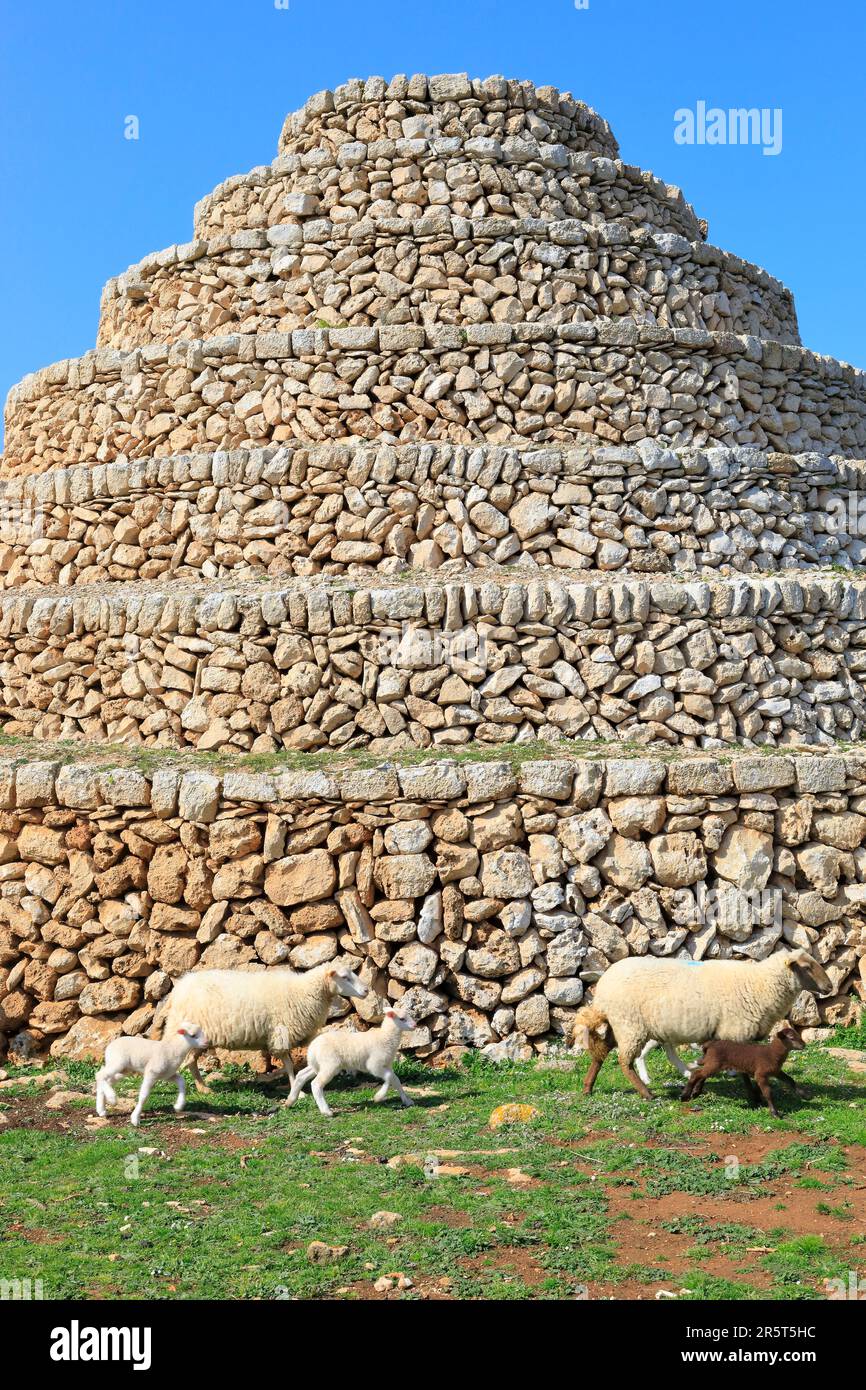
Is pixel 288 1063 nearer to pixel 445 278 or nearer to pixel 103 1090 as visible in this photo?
pixel 103 1090

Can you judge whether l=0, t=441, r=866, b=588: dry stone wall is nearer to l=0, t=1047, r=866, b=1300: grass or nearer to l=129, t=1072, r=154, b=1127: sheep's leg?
l=0, t=1047, r=866, b=1300: grass

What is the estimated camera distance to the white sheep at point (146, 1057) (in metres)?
9.30

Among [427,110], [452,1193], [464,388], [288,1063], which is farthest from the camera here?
[427,110]

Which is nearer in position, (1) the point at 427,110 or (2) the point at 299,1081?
(2) the point at 299,1081

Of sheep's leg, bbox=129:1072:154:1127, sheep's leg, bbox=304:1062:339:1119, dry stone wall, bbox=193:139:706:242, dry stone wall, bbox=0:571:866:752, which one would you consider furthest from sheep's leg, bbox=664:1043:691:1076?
dry stone wall, bbox=193:139:706:242

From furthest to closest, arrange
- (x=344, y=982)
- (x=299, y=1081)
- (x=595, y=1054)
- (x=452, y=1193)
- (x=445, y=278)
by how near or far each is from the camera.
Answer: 1. (x=445, y=278)
2. (x=344, y=982)
3. (x=299, y=1081)
4. (x=595, y=1054)
5. (x=452, y=1193)

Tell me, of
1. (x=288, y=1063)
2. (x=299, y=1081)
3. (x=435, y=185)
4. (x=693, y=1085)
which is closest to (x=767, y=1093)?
(x=693, y=1085)

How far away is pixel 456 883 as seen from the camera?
36.2 ft

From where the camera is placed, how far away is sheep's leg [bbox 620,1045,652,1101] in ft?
30.7

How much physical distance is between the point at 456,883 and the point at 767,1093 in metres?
3.38

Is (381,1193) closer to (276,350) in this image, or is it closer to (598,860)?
(598,860)

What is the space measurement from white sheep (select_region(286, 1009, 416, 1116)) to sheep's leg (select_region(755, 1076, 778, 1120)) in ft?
8.92

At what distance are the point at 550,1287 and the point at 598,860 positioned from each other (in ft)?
17.4

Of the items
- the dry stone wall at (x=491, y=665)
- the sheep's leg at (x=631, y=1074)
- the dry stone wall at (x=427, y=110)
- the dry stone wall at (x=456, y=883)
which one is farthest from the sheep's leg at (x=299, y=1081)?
the dry stone wall at (x=427, y=110)
